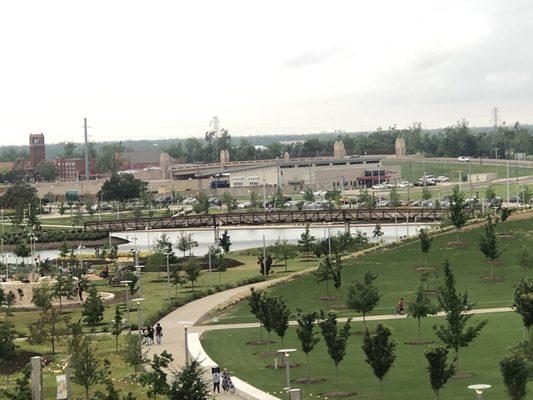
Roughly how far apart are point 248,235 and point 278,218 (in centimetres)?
421

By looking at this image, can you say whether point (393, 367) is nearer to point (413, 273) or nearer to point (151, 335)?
point (151, 335)

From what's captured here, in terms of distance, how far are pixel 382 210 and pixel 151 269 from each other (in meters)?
45.9

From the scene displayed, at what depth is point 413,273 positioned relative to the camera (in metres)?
79.6

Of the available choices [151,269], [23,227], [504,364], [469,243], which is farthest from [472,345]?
[23,227]

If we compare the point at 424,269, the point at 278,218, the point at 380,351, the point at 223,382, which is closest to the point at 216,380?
the point at 223,382

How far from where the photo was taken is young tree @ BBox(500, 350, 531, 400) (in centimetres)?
3744

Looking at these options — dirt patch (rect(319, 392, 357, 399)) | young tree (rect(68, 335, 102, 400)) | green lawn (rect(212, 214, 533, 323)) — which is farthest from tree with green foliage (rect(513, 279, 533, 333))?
green lawn (rect(212, 214, 533, 323))

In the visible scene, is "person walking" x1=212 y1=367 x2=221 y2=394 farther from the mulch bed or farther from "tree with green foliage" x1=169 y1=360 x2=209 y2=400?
"tree with green foliage" x1=169 y1=360 x2=209 y2=400

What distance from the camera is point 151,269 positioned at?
323 feet

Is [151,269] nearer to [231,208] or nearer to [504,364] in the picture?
[504,364]

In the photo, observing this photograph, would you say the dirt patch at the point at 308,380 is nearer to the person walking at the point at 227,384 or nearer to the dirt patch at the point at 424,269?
the person walking at the point at 227,384

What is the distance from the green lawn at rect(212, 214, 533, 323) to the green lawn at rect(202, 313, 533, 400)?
22.5 feet

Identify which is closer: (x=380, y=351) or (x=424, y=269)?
(x=380, y=351)

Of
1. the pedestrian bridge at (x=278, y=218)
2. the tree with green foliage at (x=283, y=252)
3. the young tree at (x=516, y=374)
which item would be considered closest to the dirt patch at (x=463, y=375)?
the young tree at (x=516, y=374)
